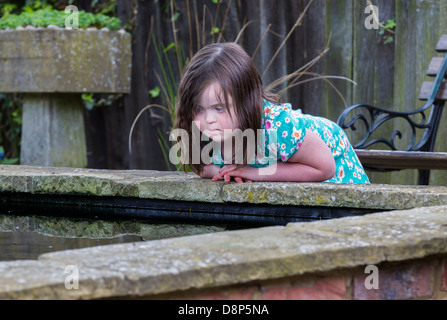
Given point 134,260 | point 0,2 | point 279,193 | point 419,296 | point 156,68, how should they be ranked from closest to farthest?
point 134,260 → point 419,296 → point 279,193 → point 156,68 → point 0,2

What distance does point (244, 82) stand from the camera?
2133 millimetres

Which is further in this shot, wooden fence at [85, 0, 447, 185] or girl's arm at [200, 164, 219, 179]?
wooden fence at [85, 0, 447, 185]

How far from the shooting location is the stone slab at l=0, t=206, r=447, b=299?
1075 millimetres

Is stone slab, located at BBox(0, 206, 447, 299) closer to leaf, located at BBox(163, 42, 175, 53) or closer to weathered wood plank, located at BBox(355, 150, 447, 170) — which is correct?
weathered wood plank, located at BBox(355, 150, 447, 170)

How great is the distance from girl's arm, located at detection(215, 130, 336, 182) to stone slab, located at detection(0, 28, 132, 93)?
7.30ft

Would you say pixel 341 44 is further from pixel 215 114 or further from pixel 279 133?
pixel 215 114

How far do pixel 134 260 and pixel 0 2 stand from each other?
479 cm

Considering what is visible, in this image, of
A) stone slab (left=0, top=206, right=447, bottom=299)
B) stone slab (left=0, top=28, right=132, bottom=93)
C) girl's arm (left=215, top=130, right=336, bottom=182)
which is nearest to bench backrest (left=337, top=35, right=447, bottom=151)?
girl's arm (left=215, top=130, right=336, bottom=182)

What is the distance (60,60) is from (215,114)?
2.32 meters

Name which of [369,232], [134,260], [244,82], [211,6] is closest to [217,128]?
[244,82]

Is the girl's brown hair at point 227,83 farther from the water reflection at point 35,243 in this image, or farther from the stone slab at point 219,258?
the stone slab at point 219,258

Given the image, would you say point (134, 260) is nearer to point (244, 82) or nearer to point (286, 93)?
point (244, 82)

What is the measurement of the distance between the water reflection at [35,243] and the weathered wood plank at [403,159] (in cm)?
110

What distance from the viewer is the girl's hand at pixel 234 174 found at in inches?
86.6
